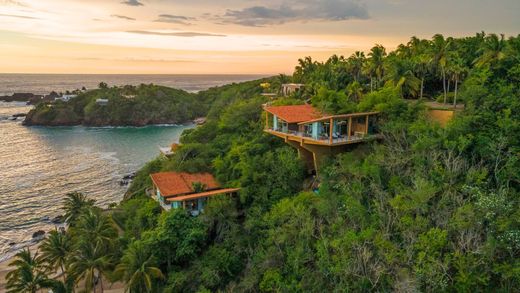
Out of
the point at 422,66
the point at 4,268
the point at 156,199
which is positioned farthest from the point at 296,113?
the point at 4,268

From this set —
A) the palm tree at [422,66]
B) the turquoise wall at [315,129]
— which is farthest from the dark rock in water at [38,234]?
the palm tree at [422,66]

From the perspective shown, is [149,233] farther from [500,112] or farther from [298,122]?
[500,112]

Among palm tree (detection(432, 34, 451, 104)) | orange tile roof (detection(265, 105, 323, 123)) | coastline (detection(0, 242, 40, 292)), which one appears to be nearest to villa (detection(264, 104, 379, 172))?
orange tile roof (detection(265, 105, 323, 123))

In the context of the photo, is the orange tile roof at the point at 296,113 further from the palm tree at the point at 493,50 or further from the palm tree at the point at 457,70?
the palm tree at the point at 493,50

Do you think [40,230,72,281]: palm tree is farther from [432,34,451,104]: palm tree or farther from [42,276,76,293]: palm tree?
[432,34,451,104]: palm tree

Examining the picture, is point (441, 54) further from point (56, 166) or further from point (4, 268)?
point (56, 166)
